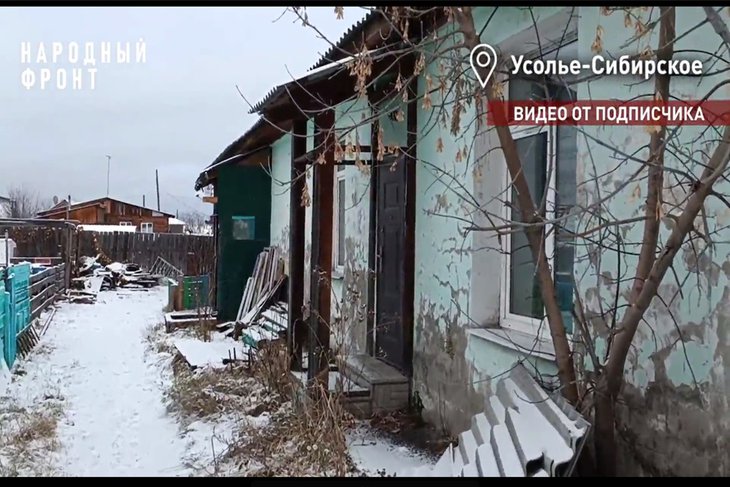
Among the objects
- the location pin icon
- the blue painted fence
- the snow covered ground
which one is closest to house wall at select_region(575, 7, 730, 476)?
the location pin icon

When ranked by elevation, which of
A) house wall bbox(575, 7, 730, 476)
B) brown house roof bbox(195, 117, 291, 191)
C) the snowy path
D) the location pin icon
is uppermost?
brown house roof bbox(195, 117, 291, 191)

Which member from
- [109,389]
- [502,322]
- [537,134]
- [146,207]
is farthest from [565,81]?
[146,207]

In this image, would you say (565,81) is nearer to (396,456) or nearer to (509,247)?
(509,247)

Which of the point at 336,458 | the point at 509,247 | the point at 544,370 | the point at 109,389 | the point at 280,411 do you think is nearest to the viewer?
the point at 544,370

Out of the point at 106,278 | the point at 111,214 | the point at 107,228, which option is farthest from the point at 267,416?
the point at 111,214

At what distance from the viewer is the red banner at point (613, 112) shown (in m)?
2.28

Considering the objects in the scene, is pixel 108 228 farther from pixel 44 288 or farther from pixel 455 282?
pixel 455 282

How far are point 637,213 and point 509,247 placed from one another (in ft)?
4.51

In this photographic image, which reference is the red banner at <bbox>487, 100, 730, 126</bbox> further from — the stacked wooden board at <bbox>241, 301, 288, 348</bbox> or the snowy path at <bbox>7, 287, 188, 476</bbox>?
the stacked wooden board at <bbox>241, 301, 288, 348</bbox>

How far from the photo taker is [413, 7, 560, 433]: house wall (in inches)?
150

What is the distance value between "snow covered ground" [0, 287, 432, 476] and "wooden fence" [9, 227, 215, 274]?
5949 mm

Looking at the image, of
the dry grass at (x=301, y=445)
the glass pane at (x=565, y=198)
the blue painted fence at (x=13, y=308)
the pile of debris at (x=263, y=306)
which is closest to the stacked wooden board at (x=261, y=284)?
the pile of debris at (x=263, y=306)

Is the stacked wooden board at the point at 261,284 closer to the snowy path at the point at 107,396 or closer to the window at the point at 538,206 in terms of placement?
the snowy path at the point at 107,396

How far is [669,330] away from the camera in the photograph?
2418 millimetres
